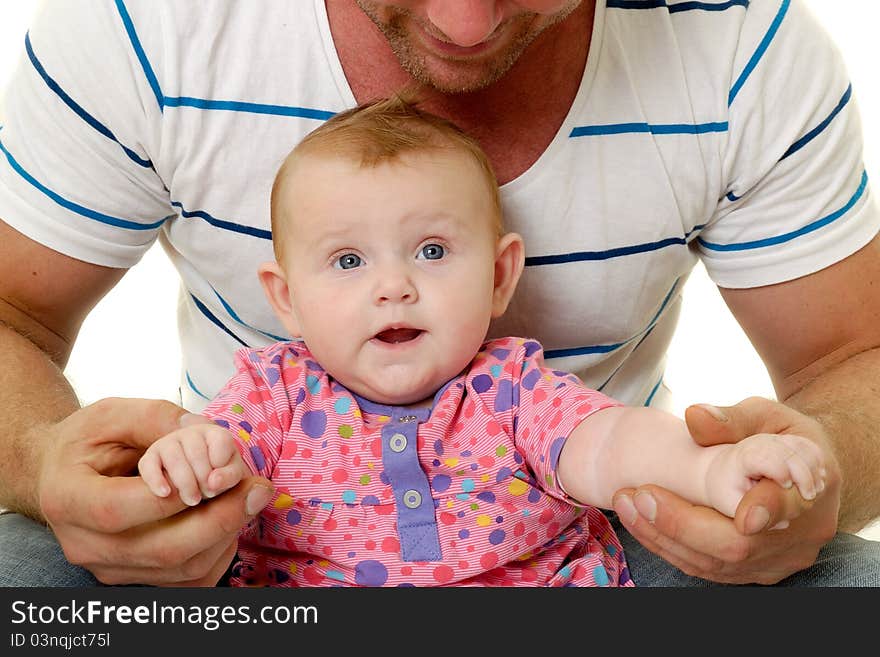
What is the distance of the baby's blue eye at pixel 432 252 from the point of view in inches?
51.8

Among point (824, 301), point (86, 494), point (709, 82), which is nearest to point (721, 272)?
point (824, 301)

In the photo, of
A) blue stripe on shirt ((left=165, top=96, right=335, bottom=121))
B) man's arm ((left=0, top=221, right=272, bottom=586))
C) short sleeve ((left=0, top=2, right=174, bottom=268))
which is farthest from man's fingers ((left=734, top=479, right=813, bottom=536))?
short sleeve ((left=0, top=2, right=174, bottom=268))

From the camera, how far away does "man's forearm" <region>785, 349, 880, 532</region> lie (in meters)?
1.41

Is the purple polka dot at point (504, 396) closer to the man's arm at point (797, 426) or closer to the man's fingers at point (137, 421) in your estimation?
the man's arm at point (797, 426)

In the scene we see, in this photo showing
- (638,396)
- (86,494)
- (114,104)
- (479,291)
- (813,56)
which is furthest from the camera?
(638,396)

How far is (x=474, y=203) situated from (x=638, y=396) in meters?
0.50

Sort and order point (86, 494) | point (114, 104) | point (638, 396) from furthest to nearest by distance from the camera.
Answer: point (638, 396) → point (114, 104) → point (86, 494)

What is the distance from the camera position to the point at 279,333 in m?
1.57

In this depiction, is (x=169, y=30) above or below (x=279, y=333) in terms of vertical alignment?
above

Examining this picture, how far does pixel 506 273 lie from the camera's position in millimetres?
1413

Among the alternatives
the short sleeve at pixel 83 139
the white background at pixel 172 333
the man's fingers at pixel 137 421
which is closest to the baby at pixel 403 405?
the man's fingers at pixel 137 421

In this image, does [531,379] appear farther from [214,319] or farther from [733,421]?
[214,319]

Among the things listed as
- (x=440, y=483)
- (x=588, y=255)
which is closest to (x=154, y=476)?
(x=440, y=483)

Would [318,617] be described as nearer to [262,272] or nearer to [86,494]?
[86,494]
